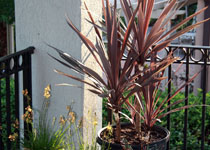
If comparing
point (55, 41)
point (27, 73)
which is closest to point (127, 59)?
point (55, 41)

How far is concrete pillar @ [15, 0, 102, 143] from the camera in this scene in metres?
2.47

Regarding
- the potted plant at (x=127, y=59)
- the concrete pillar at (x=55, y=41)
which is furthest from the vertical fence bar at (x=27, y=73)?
the potted plant at (x=127, y=59)

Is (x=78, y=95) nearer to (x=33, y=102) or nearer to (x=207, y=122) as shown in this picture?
(x=33, y=102)

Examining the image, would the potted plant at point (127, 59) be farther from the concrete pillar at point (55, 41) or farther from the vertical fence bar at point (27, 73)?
the vertical fence bar at point (27, 73)

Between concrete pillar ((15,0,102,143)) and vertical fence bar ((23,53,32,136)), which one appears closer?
concrete pillar ((15,0,102,143))

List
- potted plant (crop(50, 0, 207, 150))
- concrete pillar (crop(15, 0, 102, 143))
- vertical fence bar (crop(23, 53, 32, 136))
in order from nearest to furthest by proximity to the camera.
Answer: potted plant (crop(50, 0, 207, 150)), concrete pillar (crop(15, 0, 102, 143)), vertical fence bar (crop(23, 53, 32, 136))

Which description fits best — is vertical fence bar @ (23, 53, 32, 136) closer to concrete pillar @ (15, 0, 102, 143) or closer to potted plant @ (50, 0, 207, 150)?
concrete pillar @ (15, 0, 102, 143)

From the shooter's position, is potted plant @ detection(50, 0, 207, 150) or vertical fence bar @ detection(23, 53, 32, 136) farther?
vertical fence bar @ detection(23, 53, 32, 136)

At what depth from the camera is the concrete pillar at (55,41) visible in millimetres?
2467

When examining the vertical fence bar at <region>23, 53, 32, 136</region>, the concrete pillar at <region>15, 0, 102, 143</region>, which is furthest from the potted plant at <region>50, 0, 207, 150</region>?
the vertical fence bar at <region>23, 53, 32, 136</region>

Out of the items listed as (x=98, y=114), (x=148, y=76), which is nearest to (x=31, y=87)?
(x=98, y=114)

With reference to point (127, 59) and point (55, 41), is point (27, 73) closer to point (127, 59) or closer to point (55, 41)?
point (55, 41)

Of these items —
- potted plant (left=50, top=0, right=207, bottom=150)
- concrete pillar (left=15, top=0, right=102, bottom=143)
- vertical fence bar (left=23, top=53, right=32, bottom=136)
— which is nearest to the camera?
potted plant (left=50, top=0, right=207, bottom=150)

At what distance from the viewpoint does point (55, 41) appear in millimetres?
2596
